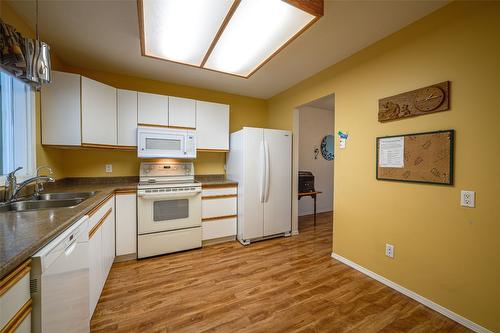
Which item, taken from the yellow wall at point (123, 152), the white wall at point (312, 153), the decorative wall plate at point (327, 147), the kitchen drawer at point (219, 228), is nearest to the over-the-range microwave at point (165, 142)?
the yellow wall at point (123, 152)

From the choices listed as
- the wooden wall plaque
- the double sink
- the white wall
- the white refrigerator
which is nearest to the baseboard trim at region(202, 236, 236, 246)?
the white refrigerator

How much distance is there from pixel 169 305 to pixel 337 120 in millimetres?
2652

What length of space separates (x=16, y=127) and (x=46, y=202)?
77cm

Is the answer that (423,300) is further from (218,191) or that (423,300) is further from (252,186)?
(218,191)

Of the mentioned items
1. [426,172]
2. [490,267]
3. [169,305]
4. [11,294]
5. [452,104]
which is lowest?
[169,305]

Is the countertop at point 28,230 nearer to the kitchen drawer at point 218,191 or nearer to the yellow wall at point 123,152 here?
the yellow wall at point 123,152

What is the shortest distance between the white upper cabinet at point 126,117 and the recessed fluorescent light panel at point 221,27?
3.02 ft

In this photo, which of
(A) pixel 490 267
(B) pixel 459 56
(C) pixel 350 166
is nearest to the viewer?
(A) pixel 490 267

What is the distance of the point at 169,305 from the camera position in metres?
1.71

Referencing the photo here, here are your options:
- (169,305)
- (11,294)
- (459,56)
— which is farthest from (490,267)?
(11,294)

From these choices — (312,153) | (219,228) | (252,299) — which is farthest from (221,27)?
(312,153)

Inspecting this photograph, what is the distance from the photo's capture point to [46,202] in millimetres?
1648

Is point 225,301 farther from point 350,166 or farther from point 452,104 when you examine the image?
point 452,104

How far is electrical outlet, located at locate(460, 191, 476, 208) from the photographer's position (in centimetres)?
148
